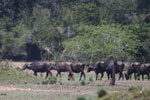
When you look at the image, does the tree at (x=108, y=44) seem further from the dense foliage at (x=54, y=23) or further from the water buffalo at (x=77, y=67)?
the dense foliage at (x=54, y=23)

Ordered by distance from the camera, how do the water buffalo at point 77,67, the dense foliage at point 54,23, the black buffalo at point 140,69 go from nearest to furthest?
1. the water buffalo at point 77,67
2. the black buffalo at point 140,69
3. the dense foliage at point 54,23

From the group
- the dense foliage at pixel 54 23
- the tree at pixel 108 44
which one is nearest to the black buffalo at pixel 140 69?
the dense foliage at pixel 54 23

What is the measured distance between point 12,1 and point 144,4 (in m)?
21.9

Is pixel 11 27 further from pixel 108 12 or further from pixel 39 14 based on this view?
pixel 108 12

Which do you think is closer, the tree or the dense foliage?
the tree

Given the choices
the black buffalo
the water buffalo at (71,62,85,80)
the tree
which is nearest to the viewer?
the tree

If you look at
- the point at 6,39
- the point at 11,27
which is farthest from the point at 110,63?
the point at 11,27

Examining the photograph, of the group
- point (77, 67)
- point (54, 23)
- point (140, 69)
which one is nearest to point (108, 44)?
point (77, 67)

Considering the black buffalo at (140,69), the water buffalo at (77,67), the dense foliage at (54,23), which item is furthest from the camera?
the dense foliage at (54,23)

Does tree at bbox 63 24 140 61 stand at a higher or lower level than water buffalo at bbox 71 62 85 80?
higher

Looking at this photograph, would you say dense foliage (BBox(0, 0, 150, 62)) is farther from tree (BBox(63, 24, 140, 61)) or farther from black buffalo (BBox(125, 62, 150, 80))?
tree (BBox(63, 24, 140, 61))

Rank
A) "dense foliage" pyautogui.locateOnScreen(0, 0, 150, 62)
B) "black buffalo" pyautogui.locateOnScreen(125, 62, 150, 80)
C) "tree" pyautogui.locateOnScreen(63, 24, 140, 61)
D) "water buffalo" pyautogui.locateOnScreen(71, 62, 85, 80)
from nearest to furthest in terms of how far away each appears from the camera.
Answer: "tree" pyautogui.locateOnScreen(63, 24, 140, 61)
"water buffalo" pyautogui.locateOnScreen(71, 62, 85, 80)
"black buffalo" pyautogui.locateOnScreen(125, 62, 150, 80)
"dense foliage" pyautogui.locateOnScreen(0, 0, 150, 62)

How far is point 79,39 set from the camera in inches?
1016

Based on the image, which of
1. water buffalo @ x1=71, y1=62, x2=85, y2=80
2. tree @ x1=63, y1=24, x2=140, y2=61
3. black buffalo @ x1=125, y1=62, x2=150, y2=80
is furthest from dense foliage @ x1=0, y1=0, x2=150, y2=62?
tree @ x1=63, y1=24, x2=140, y2=61
